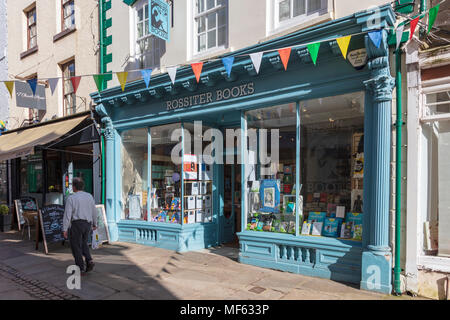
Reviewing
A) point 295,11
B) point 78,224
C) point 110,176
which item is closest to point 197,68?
point 295,11

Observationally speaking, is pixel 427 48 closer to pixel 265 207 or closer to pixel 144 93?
pixel 265 207

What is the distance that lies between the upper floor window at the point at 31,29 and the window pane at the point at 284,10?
10225 millimetres

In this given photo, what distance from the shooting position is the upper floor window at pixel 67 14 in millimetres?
10695

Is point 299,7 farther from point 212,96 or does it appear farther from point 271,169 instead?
point 271,169

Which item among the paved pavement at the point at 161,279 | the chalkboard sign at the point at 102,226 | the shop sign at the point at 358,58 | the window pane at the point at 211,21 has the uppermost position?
the window pane at the point at 211,21

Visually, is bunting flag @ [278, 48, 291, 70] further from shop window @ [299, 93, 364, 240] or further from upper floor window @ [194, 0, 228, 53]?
upper floor window @ [194, 0, 228, 53]

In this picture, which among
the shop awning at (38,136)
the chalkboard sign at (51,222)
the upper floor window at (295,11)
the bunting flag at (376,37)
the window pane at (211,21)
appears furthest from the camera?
the shop awning at (38,136)

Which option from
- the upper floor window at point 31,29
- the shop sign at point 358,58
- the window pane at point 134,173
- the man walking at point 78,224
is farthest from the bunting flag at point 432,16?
the upper floor window at point 31,29

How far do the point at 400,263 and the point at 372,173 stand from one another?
4.70 feet

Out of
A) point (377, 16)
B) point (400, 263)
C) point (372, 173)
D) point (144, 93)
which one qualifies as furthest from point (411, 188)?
point (144, 93)

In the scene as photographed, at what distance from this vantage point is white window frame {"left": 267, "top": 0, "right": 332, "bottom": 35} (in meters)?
5.81

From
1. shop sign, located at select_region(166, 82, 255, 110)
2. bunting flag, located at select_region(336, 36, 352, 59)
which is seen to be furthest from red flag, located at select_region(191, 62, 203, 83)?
bunting flag, located at select_region(336, 36, 352, 59)

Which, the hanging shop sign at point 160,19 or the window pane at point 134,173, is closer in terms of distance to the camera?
the hanging shop sign at point 160,19

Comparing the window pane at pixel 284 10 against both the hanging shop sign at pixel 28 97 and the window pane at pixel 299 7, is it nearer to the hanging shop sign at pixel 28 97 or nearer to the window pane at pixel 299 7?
the window pane at pixel 299 7
